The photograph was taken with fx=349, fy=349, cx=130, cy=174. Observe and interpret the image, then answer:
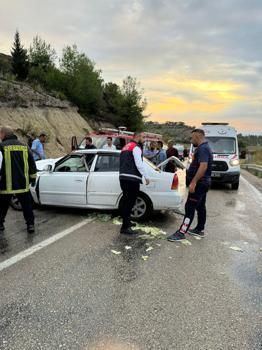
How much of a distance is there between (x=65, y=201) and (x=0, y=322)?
438cm

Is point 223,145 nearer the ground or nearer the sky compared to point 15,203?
nearer the sky

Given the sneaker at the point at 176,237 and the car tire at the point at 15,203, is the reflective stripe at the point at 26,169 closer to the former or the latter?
the car tire at the point at 15,203

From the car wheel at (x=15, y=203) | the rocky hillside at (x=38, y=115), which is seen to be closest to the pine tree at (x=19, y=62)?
the rocky hillside at (x=38, y=115)

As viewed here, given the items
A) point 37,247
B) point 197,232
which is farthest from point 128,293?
point 197,232

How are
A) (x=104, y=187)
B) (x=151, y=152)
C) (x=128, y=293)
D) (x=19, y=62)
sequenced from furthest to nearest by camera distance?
1. (x=19, y=62)
2. (x=151, y=152)
3. (x=104, y=187)
4. (x=128, y=293)

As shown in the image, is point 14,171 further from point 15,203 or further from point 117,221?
point 117,221

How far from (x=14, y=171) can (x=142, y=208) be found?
105 inches

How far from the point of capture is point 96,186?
7.40m

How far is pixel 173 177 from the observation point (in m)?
7.21

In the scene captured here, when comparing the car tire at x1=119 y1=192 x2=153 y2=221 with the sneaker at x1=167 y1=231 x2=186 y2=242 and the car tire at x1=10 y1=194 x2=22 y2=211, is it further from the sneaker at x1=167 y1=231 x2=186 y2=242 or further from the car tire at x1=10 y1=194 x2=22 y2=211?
the car tire at x1=10 y1=194 x2=22 y2=211

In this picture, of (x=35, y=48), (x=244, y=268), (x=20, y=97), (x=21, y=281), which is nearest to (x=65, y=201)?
(x=21, y=281)

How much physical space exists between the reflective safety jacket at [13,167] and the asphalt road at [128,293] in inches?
31.8

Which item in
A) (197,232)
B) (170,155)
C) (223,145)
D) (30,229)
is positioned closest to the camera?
(30,229)

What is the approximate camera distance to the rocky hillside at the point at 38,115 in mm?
21844
